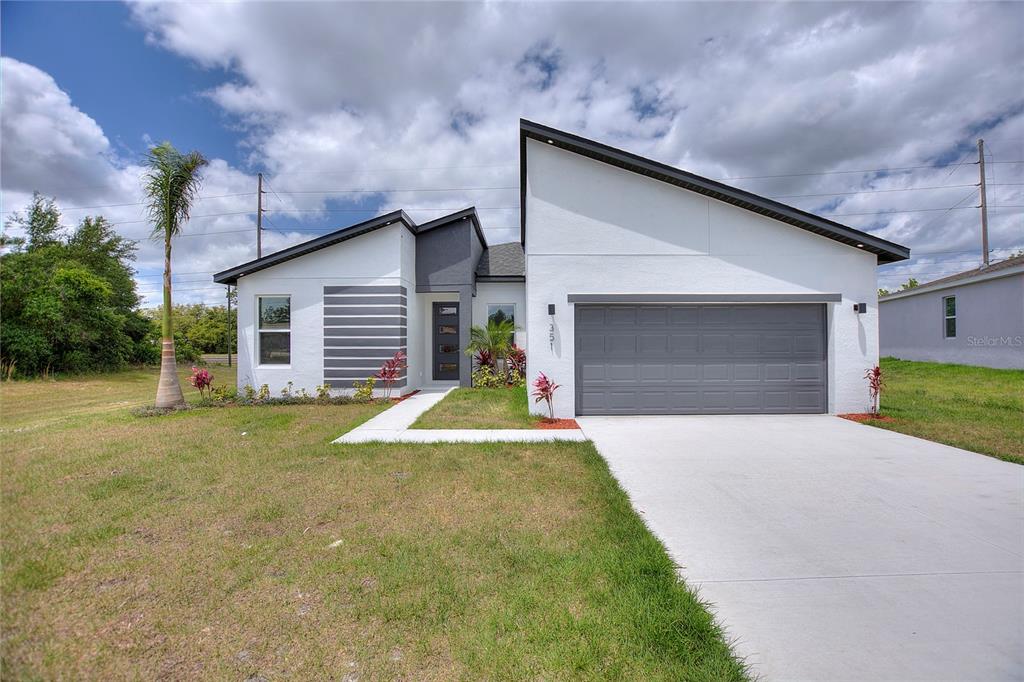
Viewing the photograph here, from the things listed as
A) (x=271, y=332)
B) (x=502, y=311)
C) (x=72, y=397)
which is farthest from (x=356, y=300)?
(x=72, y=397)

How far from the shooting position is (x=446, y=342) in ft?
46.3

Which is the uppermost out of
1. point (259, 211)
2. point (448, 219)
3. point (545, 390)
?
point (259, 211)

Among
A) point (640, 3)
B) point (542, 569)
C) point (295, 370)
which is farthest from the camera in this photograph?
point (295, 370)

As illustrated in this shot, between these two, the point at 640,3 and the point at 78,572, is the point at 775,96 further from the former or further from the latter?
the point at 78,572

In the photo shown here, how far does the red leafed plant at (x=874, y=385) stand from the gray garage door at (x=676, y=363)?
4.79 feet

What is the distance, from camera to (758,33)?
28.2 feet

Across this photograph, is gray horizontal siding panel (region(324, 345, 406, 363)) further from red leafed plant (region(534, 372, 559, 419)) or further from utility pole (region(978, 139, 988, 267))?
utility pole (region(978, 139, 988, 267))

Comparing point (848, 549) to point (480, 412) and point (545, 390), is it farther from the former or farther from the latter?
point (480, 412)

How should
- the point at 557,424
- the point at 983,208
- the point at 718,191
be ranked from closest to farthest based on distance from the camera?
the point at 557,424
the point at 718,191
the point at 983,208

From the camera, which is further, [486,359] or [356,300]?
[486,359]

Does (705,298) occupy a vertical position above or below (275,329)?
above

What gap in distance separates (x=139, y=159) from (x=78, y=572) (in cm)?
977

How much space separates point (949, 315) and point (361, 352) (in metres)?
22.8

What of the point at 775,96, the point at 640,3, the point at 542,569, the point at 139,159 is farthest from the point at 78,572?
the point at 775,96
